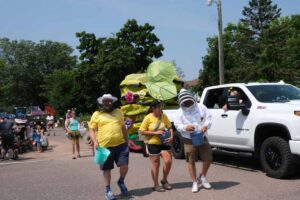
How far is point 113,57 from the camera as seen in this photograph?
133 feet

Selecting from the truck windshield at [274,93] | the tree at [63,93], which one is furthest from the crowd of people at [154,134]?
the tree at [63,93]

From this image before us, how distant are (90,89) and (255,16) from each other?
2393cm

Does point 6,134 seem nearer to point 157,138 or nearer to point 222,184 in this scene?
point 157,138

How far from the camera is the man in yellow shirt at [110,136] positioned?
7.12 meters

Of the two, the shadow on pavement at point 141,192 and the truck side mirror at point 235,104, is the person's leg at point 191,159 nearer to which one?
the shadow on pavement at point 141,192

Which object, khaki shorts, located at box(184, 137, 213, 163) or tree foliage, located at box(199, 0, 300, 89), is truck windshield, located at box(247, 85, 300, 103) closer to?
khaki shorts, located at box(184, 137, 213, 163)

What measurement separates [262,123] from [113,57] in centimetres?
3276

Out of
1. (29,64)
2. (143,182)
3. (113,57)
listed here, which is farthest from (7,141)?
(29,64)

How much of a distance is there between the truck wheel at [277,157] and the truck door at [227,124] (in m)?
0.59

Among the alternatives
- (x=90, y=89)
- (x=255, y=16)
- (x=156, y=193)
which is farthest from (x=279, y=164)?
(x=255, y=16)

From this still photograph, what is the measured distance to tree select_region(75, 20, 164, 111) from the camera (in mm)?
40500

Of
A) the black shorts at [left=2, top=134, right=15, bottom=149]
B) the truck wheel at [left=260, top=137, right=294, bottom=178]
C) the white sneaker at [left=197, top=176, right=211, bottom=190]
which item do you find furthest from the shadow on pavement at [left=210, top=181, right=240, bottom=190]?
the black shorts at [left=2, top=134, right=15, bottom=149]

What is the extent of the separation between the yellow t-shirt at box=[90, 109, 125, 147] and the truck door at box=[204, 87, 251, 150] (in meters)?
3.04

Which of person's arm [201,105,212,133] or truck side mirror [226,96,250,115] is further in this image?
truck side mirror [226,96,250,115]
